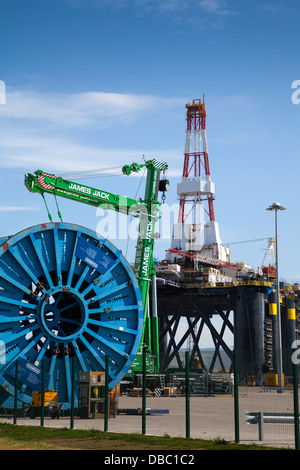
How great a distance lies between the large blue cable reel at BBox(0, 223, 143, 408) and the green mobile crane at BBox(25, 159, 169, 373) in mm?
6372

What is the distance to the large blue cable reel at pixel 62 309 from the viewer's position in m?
30.9

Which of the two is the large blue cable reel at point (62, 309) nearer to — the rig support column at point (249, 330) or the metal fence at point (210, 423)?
the metal fence at point (210, 423)

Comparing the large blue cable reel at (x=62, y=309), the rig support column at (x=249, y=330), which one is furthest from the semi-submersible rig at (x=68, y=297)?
the rig support column at (x=249, y=330)

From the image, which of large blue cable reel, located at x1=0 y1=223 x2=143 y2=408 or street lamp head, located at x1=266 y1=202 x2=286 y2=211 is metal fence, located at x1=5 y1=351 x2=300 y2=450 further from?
street lamp head, located at x1=266 y1=202 x2=286 y2=211

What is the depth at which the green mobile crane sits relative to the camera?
38975 mm

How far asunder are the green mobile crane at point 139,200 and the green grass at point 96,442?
67.1 feet

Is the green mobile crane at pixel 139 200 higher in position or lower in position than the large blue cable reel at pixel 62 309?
higher

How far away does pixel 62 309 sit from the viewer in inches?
1299

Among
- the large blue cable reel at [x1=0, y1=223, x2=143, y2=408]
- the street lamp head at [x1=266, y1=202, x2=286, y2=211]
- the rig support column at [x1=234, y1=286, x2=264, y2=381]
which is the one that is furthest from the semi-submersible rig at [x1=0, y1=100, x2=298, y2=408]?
the rig support column at [x1=234, y1=286, x2=264, y2=381]

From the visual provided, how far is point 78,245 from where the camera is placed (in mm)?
33281
